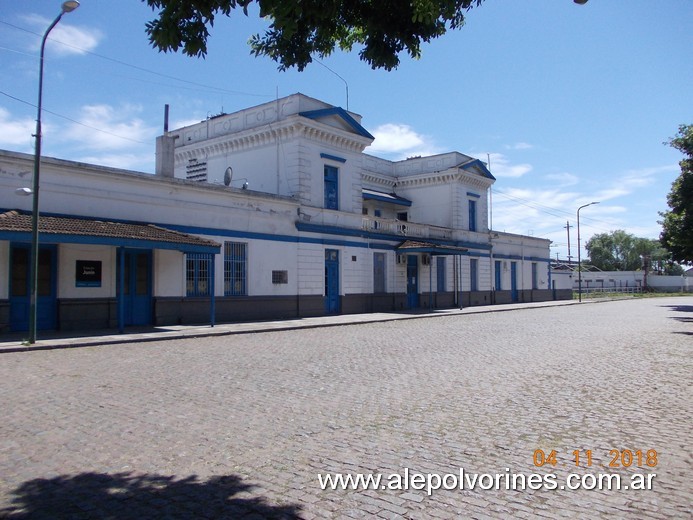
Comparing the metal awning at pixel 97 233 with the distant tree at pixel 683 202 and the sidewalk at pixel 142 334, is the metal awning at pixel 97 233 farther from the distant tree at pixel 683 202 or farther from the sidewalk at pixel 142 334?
the distant tree at pixel 683 202

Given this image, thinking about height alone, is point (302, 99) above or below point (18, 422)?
above

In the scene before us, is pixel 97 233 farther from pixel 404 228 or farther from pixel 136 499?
pixel 404 228

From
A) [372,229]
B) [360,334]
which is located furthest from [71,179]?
[372,229]

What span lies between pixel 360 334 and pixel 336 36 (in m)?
12.5

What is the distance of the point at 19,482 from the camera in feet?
14.9

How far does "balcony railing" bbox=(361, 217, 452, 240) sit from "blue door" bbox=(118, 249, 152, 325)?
12243 mm

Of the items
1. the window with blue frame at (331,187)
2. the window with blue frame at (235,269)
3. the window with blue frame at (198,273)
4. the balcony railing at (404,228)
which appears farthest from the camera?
the balcony railing at (404,228)

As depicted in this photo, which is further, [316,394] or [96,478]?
[316,394]

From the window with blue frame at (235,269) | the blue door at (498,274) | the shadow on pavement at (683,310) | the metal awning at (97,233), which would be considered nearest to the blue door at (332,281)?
the window with blue frame at (235,269)

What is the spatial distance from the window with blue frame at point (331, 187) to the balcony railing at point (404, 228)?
2.13 m

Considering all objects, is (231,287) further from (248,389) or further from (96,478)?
(96,478)

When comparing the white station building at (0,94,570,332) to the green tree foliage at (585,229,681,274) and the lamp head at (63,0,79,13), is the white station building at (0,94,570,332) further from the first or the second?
the green tree foliage at (585,229,681,274)

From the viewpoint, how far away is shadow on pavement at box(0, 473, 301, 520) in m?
3.93
